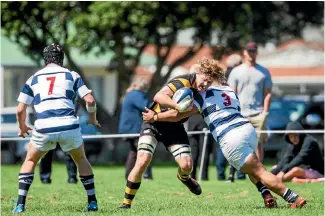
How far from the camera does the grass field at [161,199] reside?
11133 millimetres

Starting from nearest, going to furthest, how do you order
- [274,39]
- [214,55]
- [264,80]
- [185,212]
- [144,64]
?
[185,212] < [264,80] < [214,55] < [274,39] < [144,64]

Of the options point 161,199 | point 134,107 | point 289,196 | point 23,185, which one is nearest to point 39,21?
point 134,107

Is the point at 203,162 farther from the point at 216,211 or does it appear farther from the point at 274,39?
the point at 274,39

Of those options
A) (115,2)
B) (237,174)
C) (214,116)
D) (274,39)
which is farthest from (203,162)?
(274,39)

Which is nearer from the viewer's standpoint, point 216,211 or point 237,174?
point 216,211

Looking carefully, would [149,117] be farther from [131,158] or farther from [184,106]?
[131,158]

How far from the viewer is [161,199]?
43.0ft

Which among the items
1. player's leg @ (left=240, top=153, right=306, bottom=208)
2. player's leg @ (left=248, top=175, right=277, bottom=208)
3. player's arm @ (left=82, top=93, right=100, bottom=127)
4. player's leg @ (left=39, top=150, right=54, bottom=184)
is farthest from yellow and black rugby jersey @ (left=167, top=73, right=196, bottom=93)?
player's leg @ (left=39, top=150, right=54, bottom=184)

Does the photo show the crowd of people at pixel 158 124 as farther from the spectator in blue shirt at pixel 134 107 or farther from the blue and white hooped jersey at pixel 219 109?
the spectator in blue shirt at pixel 134 107

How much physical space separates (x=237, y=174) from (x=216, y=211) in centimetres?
633

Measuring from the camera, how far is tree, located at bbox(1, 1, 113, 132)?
86.6 ft

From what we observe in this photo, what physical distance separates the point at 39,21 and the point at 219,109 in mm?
16922

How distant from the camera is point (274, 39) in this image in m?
32.8

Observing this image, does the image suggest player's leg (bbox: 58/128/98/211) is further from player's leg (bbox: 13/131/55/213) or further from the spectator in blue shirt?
the spectator in blue shirt
